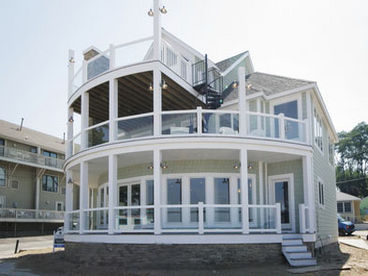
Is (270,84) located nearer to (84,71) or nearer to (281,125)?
(281,125)

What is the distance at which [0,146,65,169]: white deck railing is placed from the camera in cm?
3412

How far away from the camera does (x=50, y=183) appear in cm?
3947

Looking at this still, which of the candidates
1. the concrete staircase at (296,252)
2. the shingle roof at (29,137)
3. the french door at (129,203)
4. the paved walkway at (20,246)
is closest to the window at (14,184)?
the shingle roof at (29,137)

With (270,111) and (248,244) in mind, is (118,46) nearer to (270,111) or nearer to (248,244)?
(270,111)

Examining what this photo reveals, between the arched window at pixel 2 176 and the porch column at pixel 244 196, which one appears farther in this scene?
the arched window at pixel 2 176

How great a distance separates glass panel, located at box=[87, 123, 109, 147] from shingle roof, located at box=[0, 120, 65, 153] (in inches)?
862

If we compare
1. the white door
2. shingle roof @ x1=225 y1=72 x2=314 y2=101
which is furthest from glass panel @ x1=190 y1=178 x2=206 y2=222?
shingle roof @ x1=225 y1=72 x2=314 y2=101

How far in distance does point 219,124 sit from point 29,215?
86.1 ft

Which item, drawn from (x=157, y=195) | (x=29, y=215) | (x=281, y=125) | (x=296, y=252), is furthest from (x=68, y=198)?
(x=29, y=215)

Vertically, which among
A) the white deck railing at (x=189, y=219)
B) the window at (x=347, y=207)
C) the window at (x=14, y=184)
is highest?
the window at (x=14, y=184)

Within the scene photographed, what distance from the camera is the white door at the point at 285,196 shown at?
15.4 metres

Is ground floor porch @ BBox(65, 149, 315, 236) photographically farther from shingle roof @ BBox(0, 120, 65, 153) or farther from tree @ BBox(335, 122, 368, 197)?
tree @ BBox(335, 122, 368, 197)

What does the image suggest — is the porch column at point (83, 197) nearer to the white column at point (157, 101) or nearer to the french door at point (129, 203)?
the french door at point (129, 203)

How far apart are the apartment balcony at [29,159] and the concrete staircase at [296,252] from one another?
27771 mm
